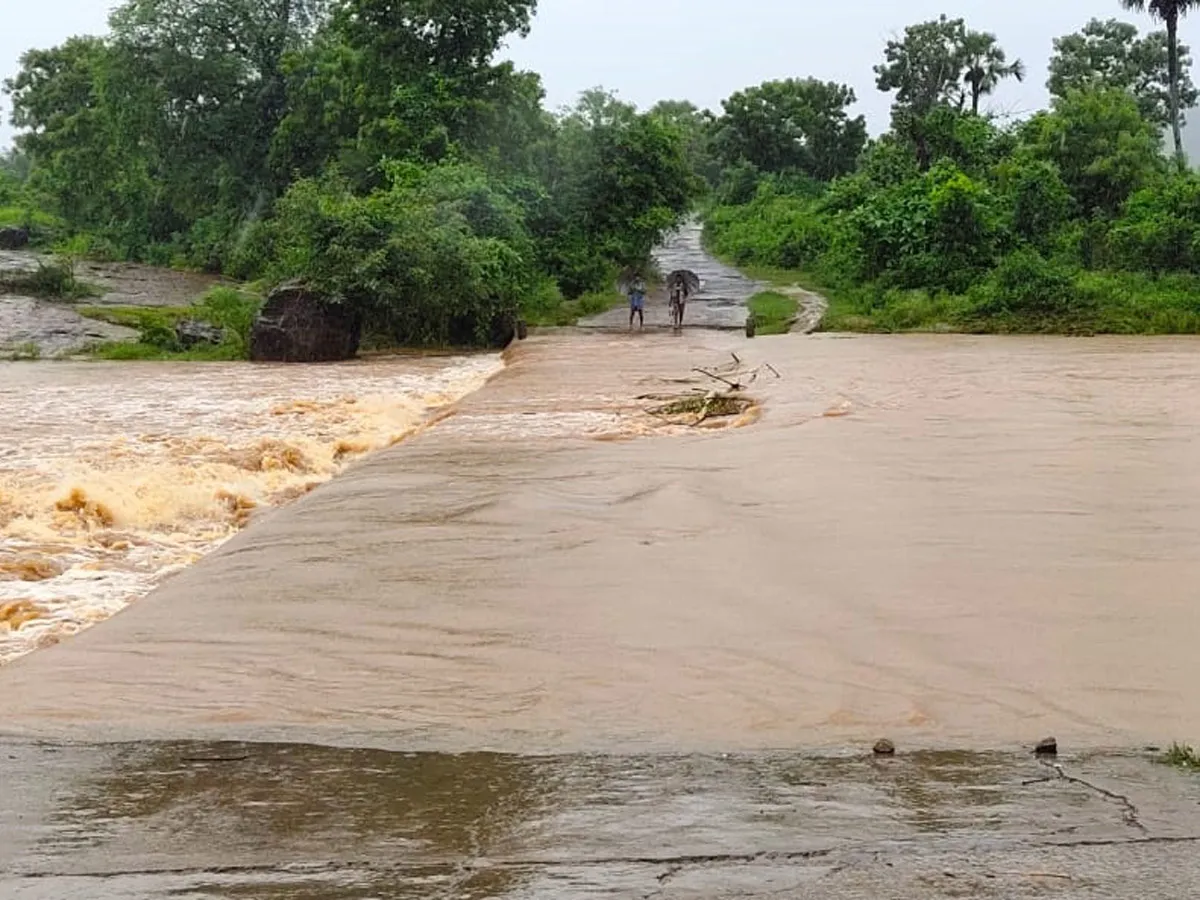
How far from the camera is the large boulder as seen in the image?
89.4 ft

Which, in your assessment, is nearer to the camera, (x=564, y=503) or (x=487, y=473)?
(x=564, y=503)

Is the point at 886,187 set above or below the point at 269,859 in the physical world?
above

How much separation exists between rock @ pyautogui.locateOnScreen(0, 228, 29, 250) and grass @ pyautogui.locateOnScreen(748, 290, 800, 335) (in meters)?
29.2

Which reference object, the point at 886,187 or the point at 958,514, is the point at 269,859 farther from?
the point at 886,187

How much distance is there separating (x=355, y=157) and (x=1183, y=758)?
3566cm

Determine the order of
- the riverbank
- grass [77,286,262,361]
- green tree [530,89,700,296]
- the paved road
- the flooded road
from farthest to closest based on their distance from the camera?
1. green tree [530,89,700,296]
2. the paved road
3. the riverbank
4. grass [77,286,262,361]
5. the flooded road

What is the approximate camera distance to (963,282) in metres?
33.2

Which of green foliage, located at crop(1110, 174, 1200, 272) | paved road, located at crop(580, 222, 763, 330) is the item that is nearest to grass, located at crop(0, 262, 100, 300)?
paved road, located at crop(580, 222, 763, 330)

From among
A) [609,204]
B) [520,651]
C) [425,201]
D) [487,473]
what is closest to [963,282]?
A: [609,204]

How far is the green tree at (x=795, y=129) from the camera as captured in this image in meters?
67.4

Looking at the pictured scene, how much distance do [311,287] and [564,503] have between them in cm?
1873

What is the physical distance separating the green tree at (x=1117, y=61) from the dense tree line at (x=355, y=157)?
27311 millimetres

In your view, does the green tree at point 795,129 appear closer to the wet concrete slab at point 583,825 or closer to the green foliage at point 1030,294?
the green foliage at point 1030,294

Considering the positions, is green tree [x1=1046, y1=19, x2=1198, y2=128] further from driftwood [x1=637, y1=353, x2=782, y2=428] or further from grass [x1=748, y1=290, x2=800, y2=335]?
driftwood [x1=637, y1=353, x2=782, y2=428]
